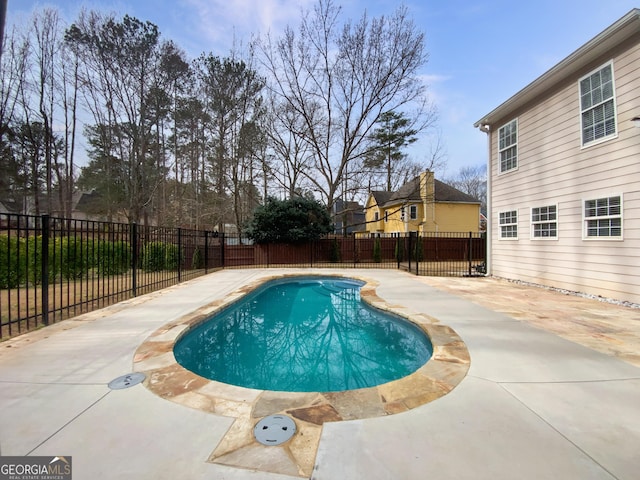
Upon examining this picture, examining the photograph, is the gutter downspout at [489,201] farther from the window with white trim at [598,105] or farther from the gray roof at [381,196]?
the gray roof at [381,196]

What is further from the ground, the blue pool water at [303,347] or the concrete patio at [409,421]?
the concrete patio at [409,421]

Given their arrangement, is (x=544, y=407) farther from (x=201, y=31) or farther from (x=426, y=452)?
(x=201, y=31)

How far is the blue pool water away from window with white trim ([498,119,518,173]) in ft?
20.1

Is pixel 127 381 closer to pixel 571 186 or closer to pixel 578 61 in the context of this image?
pixel 571 186

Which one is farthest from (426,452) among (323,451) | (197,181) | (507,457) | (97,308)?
(197,181)

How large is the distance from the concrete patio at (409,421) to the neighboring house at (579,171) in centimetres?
277

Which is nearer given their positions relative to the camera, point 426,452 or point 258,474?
point 258,474

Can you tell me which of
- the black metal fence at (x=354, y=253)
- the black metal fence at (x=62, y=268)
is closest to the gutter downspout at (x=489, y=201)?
the black metal fence at (x=354, y=253)

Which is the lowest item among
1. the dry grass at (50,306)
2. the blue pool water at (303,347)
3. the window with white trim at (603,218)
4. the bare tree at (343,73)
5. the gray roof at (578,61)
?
the blue pool water at (303,347)

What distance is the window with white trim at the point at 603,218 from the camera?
18.5 ft

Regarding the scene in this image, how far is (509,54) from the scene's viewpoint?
8.88 m

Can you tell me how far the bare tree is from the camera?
14.3 meters

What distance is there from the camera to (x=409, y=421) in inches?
81.6

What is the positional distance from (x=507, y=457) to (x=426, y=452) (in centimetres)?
45
